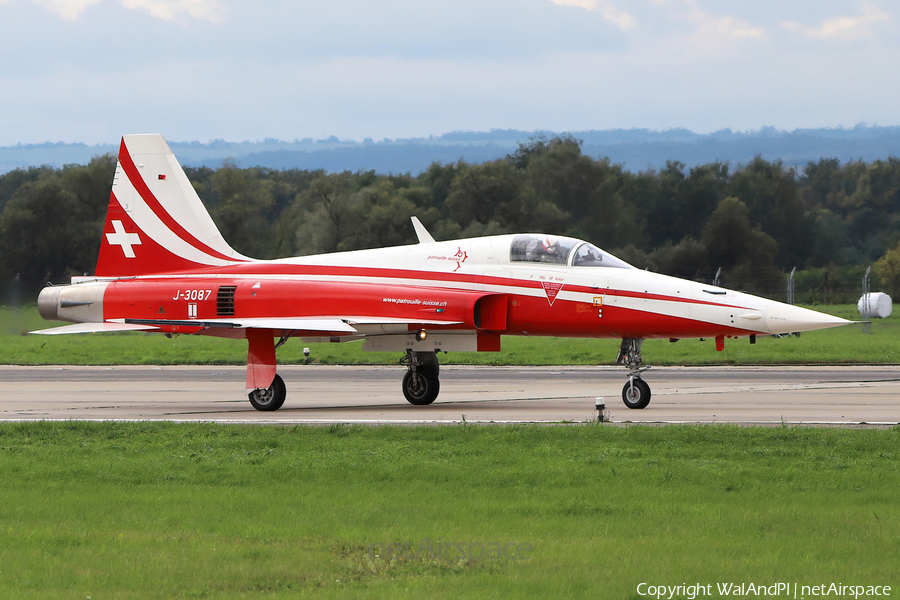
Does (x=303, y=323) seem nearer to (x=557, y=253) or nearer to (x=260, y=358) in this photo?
(x=260, y=358)

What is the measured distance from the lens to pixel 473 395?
68.1 ft

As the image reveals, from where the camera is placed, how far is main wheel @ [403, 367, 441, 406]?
18.9 metres

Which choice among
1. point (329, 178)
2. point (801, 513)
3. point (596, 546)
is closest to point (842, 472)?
point (801, 513)

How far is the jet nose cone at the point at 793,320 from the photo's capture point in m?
16.0

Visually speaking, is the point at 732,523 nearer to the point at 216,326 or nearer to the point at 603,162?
the point at 216,326

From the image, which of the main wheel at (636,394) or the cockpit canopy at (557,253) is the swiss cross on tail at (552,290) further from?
the main wheel at (636,394)

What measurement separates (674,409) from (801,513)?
8.87 m

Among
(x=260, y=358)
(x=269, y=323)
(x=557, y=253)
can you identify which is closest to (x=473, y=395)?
(x=557, y=253)

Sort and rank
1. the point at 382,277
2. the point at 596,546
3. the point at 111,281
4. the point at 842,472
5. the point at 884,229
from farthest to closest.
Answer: the point at 884,229
the point at 111,281
the point at 382,277
the point at 842,472
the point at 596,546

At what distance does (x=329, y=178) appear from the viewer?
6750 cm

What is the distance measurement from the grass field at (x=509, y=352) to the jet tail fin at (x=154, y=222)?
24.1 feet

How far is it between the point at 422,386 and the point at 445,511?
10091 millimetres

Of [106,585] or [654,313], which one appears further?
[654,313]

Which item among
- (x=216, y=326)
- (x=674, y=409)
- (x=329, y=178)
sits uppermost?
(x=329, y=178)
